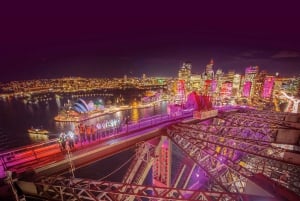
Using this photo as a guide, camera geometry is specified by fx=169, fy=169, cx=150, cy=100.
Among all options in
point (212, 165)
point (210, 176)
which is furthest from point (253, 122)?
point (210, 176)

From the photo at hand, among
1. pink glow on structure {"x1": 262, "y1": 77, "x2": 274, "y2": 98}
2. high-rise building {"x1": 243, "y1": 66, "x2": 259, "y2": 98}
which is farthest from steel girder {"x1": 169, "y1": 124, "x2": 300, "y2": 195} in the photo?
high-rise building {"x1": 243, "y1": 66, "x2": 259, "y2": 98}

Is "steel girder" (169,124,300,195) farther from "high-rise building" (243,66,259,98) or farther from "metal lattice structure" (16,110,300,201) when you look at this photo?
"high-rise building" (243,66,259,98)

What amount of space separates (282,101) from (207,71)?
8093cm

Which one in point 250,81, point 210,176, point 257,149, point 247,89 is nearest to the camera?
point 210,176

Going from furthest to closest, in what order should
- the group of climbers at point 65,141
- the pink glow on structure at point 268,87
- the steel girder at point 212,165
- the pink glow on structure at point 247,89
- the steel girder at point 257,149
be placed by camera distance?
the pink glow on structure at point 247,89 < the pink glow on structure at point 268,87 < the group of climbers at point 65,141 < the steel girder at point 257,149 < the steel girder at point 212,165

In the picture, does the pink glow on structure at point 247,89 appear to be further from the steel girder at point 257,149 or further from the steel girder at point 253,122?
the steel girder at point 257,149

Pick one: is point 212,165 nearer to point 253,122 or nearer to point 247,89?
point 253,122

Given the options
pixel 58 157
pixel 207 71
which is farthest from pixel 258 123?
pixel 207 71

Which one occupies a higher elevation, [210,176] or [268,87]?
[210,176]

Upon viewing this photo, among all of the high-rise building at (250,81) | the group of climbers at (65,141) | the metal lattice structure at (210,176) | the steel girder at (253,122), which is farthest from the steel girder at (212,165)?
the high-rise building at (250,81)

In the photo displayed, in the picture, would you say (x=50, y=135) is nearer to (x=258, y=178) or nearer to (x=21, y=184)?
(x=21, y=184)

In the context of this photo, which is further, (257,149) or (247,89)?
(247,89)

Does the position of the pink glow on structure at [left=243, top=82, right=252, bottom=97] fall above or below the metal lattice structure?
below

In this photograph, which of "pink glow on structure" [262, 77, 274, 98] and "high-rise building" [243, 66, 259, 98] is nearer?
"pink glow on structure" [262, 77, 274, 98]
